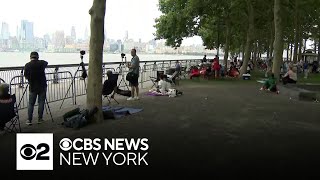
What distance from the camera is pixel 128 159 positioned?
285 inches

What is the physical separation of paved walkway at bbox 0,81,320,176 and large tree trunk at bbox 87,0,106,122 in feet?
2.15

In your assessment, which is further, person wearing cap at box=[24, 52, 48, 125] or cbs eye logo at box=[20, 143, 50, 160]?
A: person wearing cap at box=[24, 52, 48, 125]

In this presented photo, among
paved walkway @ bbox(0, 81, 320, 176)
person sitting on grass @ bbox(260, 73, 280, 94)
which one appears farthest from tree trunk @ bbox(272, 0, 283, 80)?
paved walkway @ bbox(0, 81, 320, 176)

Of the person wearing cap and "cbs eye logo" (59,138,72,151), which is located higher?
the person wearing cap

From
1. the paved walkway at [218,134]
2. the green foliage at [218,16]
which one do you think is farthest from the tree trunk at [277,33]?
the paved walkway at [218,134]

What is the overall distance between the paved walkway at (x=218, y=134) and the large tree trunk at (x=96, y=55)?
2.15 feet

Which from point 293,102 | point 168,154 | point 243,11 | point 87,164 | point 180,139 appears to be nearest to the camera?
point 87,164

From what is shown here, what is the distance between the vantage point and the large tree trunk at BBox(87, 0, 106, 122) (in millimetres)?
10977

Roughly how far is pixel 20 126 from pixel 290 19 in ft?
130

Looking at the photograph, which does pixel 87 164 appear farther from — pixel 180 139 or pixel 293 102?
pixel 293 102

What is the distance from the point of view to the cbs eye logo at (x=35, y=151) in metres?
7.28

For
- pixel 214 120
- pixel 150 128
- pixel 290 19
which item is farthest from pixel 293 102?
pixel 290 19

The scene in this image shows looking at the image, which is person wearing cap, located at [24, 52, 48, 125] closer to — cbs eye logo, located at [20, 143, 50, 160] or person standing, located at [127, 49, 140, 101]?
cbs eye logo, located at [20, 143, 50, 160]

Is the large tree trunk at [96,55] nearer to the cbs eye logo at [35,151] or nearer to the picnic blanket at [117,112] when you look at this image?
the picnic blanket at [117,112]
